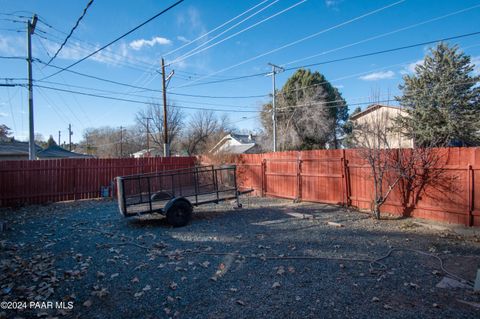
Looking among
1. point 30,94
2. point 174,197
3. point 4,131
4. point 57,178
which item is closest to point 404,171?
point 174,197

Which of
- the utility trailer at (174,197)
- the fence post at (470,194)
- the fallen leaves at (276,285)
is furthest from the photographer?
the utility trailer at (174,197)

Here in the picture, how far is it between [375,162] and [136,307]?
23.4 feet

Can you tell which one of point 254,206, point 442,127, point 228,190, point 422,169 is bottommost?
point 254,206

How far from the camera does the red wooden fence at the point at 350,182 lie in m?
6.54

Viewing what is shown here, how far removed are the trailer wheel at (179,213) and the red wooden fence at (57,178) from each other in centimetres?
734

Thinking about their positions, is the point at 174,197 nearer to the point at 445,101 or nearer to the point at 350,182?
the point at 350,182

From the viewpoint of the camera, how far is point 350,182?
29.9ft

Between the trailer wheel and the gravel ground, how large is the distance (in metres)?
0.21

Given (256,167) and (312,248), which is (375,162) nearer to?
(312,248)

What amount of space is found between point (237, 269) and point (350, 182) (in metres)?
6.01

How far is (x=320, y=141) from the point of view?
2988cm

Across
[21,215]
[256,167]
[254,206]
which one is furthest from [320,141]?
[21,215]

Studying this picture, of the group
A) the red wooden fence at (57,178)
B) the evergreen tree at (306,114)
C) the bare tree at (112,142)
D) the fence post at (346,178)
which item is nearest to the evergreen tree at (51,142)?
the bare tree at (112,142)

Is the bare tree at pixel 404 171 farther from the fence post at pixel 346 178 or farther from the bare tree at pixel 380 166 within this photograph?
the fence post at pixel 346 178
